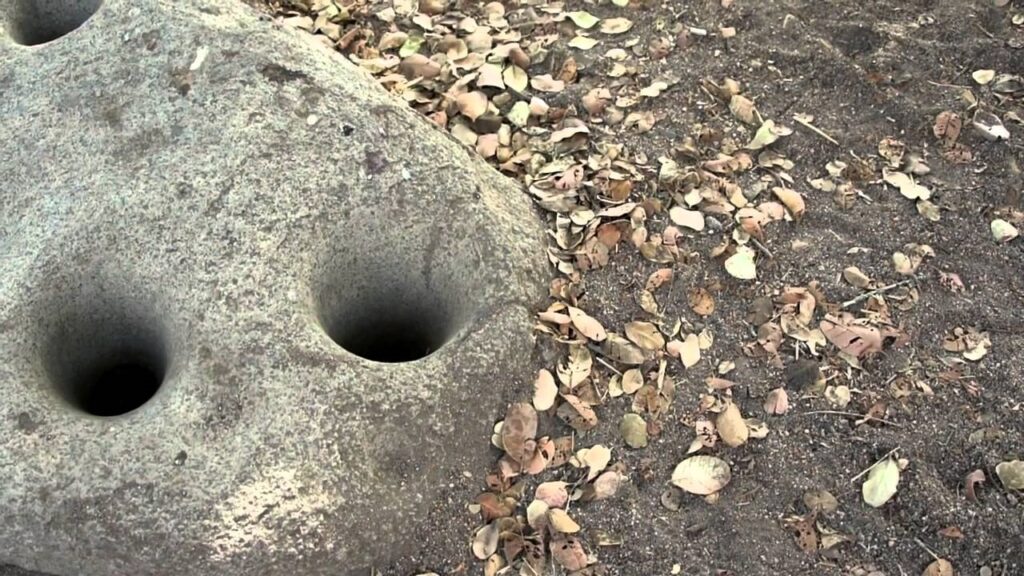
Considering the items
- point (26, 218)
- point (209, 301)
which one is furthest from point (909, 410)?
point (26, 218)

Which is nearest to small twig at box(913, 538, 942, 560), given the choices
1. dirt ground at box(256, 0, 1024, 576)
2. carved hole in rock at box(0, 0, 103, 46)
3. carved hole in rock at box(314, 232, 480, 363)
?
dirt ground at box(256, 0, 1024, 576)

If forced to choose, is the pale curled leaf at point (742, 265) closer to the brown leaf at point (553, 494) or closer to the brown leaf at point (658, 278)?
the brown leaf at point (658, 278)

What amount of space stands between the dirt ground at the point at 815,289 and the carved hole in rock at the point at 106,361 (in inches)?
21.3

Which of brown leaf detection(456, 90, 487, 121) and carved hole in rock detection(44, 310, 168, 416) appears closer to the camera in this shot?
carved hole in rock detection(44, 310, 168, 416)

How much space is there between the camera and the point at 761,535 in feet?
4.74

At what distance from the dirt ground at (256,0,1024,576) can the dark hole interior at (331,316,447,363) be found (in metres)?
0.20

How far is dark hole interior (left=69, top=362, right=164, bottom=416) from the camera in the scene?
161 centimetres

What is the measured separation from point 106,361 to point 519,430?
0.70 m

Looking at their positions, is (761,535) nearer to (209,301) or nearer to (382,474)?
(382,474)

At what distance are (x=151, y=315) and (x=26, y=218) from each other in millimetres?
287

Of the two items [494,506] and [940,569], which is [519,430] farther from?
[940,569]

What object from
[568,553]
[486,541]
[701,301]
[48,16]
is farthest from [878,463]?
[48,16]

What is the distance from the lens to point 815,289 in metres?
1.69

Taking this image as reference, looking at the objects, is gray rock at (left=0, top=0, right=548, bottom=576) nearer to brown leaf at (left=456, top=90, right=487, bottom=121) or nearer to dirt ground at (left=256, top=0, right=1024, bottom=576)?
dirt ground at (left=256, top=0, right=1024, bottom=576)
